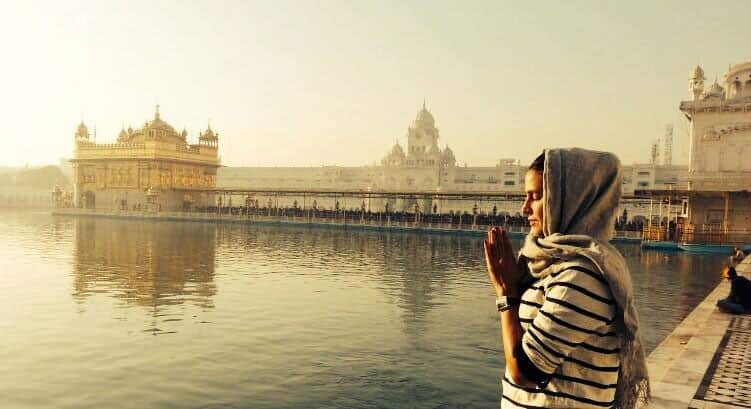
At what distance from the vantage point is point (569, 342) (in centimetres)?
191

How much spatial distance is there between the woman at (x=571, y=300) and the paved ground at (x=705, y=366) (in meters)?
3.64

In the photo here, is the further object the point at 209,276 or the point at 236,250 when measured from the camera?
the point at 236,250

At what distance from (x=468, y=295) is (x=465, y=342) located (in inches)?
186

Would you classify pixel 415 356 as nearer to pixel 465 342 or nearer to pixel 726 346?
pixel 465 342

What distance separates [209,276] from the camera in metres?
16.2

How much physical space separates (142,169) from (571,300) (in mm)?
62941

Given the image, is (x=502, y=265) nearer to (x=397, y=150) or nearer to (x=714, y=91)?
(x=714, y=91)

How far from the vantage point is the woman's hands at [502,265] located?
7.08ft

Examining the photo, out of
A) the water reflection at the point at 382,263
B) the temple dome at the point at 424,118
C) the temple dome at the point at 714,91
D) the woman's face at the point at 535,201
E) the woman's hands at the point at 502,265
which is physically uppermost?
the temple dome at the point at 424,118

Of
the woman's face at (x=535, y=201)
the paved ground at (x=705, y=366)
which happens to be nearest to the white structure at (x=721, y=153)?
the paved ground at (x=705, y=366)

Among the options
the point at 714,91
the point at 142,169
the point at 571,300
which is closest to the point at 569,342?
the point at 571,300

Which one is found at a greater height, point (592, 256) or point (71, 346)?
point (592, 256)

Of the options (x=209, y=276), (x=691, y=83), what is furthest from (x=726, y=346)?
(x=691, y=83)

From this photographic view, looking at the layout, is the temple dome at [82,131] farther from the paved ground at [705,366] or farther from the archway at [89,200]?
the paved ground at [705,366]
